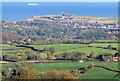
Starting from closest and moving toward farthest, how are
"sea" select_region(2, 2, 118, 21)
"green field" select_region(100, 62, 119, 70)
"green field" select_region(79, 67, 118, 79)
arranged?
"green field" select_region(79, 67, 118, 79) < "green field" select_region(100, 62, 119, 70) < "sea" select_region(2, 2, 118, 21)

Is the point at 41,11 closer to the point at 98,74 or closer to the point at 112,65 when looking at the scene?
the point at 112,65

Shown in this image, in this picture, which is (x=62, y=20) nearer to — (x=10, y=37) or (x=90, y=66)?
(x=10, y=37)

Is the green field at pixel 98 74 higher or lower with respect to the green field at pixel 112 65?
lower

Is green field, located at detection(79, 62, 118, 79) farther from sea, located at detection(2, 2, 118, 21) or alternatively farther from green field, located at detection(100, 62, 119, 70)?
sea, located at detection(2, 2, 118, 21)

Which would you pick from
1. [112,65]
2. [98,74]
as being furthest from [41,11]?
[98,74]

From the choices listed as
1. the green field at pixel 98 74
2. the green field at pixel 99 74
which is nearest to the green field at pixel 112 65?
the green field at pixel 99 74

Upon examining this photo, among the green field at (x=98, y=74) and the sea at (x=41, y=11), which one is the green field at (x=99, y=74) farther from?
the sea at (x=41, y=11)

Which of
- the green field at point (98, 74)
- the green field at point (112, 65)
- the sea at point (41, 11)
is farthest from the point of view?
the sea at point (41, 11)

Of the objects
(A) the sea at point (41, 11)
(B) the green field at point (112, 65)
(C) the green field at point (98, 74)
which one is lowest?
(C) the green field at point (98, 74)

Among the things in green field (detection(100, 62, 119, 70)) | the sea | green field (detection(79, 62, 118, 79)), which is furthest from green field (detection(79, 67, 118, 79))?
the sea

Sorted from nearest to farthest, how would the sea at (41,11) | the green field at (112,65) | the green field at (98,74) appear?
the green field at (98,74) → the green field at (112,65) → the sea at (41,11)

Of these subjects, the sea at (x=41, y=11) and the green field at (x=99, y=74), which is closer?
the green field at (x=99, y=74)

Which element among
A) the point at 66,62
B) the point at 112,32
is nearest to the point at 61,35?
the point at 112,32
